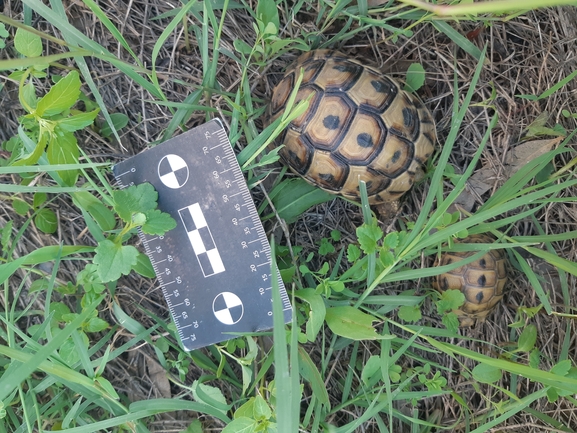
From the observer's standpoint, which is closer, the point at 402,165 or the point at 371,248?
the point at 371,248

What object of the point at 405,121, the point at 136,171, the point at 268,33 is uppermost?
the point at 268,33

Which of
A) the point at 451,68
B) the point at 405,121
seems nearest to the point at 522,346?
the point at 405,121

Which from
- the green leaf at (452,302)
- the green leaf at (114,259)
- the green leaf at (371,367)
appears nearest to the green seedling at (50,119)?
the green leaf at (114,259)

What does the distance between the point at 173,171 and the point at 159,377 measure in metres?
0.75

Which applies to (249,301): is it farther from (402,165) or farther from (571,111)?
(571,111)

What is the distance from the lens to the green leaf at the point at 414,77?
1639 millimetres

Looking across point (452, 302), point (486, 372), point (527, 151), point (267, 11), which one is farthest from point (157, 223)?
point (527, 151)

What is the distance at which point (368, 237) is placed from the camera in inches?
51.4

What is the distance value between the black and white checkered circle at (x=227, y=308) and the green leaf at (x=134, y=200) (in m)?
0.35

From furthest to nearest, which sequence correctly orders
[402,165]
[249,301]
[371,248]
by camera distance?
1. [402,165]
2. [249,301]
3. [371,248]

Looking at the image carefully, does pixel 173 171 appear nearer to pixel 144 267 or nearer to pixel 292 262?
pixel 144 267

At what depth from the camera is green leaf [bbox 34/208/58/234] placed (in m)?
1.56

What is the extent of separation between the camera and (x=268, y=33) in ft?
4.44

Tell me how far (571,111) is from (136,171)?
155 cm
